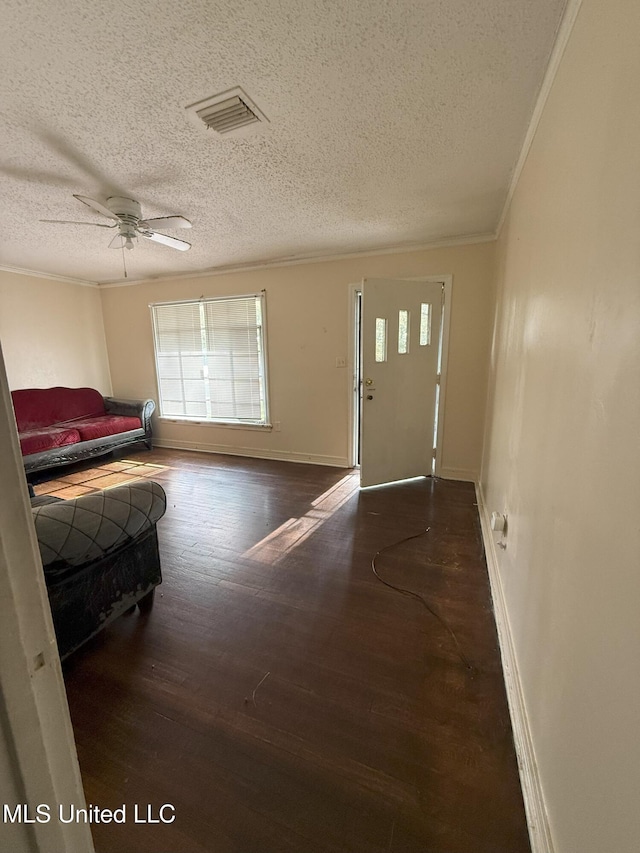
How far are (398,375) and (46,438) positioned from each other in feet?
12.4

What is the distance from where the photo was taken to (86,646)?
1.60m

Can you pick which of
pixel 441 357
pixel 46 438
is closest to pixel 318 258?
pixel 441 357

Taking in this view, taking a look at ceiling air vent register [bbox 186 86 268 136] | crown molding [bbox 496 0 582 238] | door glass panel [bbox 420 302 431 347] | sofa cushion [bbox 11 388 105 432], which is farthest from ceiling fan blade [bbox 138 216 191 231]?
sofa cushion [bbox 11 388 105 432]

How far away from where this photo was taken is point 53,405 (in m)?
4.35

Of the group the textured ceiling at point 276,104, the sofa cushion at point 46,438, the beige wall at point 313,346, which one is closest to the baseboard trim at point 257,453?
the beige wall at point 313,346

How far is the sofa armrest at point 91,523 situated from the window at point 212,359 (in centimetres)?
279

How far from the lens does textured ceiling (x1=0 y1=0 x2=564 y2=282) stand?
115 cm

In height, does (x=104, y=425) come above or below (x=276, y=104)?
below

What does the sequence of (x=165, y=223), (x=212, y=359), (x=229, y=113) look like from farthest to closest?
1. (x=212, y=359)
2. (x=165, y=223)
3. (x=229, y=113)

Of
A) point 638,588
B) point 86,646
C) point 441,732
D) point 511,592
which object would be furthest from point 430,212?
point 86,646

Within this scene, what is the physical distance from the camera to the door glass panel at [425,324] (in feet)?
11.0

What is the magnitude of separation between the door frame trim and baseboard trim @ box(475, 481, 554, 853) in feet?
6.18

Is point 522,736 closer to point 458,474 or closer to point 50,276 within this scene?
point 458,474

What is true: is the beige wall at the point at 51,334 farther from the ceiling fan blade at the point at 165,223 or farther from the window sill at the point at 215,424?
the ceiling fan blade at the point at 165,223
